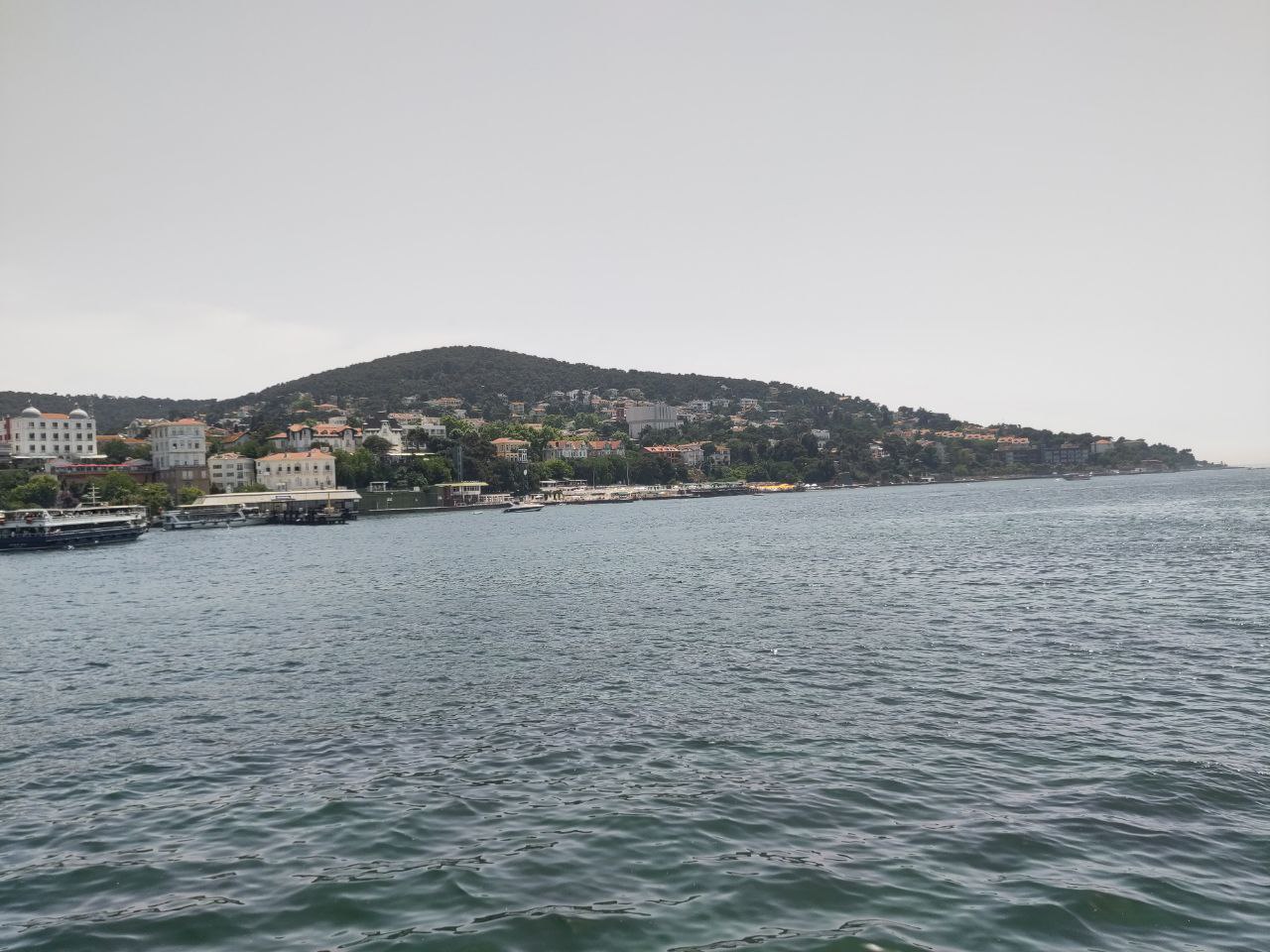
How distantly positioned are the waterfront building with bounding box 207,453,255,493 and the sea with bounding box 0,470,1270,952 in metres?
131

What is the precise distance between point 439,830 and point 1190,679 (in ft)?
56.7

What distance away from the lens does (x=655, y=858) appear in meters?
10.6

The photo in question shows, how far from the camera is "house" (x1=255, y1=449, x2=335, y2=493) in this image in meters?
147

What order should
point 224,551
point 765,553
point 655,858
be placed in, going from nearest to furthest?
point 655,858
point 765,553
point 224,551

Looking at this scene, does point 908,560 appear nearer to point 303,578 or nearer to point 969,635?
point 969,635

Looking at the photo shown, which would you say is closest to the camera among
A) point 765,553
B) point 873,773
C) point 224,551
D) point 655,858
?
point 655,858

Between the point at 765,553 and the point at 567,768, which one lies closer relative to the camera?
the point at 567,768

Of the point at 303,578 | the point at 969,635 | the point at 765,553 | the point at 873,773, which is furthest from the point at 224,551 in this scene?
the point at 873,773

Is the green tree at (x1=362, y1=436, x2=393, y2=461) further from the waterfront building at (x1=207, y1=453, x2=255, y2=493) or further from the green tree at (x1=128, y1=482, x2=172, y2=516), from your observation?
the green tree at (x1=128, y1=482, x2=172, y2=516)

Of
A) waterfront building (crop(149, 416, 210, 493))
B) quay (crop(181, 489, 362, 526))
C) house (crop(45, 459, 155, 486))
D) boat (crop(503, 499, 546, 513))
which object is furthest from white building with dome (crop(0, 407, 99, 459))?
boat (crop(503, 499, 546, 513))

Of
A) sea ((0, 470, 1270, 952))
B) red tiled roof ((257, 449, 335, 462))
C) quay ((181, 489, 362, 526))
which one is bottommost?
sea ((0, 470, 1270, 952))

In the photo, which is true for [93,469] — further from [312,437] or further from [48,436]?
[312,437]

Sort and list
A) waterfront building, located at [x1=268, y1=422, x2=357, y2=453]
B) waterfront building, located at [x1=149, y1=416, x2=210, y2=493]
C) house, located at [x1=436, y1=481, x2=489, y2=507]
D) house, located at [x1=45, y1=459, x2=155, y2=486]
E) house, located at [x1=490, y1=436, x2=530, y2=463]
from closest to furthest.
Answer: house, located at [x1=45, y1=459, x2=155, y2=486], waterfront building, located at [x1=149, y1=416, x2=210, y2=493], house, located at [x1=436, y1=481, x2=489, y2=507], waterfront building, located at [x1=268, y1=422, x2=357, y2=453], house, located at [x1=490, y1=436, x2=530, y2=463]

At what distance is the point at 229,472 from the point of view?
151m
